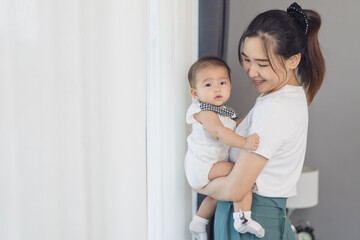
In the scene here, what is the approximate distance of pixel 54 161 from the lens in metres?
1.09

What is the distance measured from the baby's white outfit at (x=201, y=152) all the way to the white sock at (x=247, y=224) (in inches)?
7.6

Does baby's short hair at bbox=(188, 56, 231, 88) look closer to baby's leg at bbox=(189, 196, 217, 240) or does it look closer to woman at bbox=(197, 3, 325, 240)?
woman at bbox=(197, 3, 325, 240)

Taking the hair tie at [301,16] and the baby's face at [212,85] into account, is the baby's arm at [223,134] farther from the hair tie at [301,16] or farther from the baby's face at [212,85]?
the hair tie at [301,16]

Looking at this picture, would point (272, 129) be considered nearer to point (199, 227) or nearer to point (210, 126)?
point (210, 126)

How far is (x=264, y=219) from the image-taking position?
1586 millimetres

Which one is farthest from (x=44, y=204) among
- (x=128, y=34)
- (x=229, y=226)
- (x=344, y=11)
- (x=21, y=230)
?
(x=344, y=11)

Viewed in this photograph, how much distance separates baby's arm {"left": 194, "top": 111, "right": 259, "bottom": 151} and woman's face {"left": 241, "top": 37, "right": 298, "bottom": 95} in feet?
0.78

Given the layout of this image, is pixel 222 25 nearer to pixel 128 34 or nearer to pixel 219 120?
pixel 219 120

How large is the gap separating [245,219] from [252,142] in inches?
11.7

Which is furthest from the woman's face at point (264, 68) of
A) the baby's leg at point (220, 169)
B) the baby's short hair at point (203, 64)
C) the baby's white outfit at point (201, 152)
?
the baby's leg at point (220, 169)

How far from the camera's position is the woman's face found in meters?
1.57

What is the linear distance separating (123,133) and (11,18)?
517 millimetres

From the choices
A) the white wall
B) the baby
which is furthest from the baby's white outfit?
the white wall

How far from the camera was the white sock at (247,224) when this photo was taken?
4.95 ft
